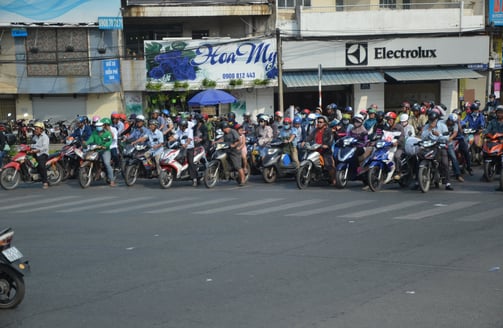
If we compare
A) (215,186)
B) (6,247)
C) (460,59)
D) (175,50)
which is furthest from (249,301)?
(460,59)

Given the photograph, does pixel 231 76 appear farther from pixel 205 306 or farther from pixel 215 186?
pixel 205 306

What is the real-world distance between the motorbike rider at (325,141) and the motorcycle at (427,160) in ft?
7.27

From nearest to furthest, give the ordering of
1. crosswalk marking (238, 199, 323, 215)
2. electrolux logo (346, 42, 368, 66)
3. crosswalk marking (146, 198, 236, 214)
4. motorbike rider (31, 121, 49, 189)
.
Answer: crosswalk marking (238, 199, 323, 215), crosswalk marking (146, 198, 236, 214), motorbike rider (31, 121, 49, 189), electrolux logo (346, 42, 368, 66)

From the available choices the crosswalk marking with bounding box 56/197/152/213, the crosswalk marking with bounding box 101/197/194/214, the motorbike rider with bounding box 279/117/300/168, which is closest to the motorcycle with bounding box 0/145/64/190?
the crosswalk marking with bounding box 56/197/152/213

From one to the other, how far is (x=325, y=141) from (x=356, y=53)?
54.8 ft

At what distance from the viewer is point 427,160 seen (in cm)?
1495

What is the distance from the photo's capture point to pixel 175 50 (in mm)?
30922

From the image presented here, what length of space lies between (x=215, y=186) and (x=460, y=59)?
20296 mm

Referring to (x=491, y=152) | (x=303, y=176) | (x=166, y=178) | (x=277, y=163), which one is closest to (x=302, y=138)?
(x=277, y=163)

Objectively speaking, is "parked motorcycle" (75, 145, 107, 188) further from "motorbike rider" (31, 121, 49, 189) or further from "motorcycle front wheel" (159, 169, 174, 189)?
"motorcycle front wheel" (159, 169, 174, 189)

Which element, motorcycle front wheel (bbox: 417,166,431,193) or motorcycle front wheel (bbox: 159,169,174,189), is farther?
motorcycle front wheel (bbox: 159,169,174,189)

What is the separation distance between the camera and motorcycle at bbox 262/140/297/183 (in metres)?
17.7

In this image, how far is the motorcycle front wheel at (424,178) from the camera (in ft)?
48.4

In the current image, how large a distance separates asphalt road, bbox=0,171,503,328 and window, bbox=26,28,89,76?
16.5 meters
